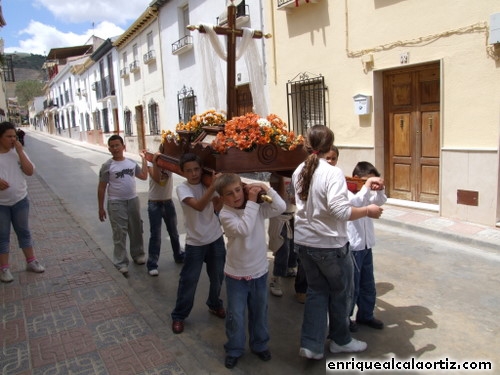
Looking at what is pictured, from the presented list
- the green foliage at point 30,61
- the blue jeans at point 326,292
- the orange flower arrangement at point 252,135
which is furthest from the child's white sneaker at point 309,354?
the green foliage at point 30,61

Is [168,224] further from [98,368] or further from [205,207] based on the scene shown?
[98,368]

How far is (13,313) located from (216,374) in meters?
2.18

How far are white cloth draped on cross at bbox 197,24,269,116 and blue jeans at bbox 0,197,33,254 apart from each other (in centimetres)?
241

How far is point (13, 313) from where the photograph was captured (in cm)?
383

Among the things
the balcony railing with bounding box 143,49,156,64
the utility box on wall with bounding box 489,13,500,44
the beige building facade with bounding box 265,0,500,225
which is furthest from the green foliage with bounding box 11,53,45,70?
the utility box on wall with bounding box 489,13,500,44

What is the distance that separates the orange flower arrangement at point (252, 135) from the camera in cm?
310

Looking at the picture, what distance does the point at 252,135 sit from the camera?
3.15m

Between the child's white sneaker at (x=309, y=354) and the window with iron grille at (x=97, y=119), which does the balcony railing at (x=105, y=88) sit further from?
the child's white sneaker at (x=309, y=354)

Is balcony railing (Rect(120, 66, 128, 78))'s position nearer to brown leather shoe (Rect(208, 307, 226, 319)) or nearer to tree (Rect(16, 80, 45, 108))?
brown leather shoe (Rect(208, 307, 226, 319))

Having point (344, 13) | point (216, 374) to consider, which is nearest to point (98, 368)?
point (216, 374)

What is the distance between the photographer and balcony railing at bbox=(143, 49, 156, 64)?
56.2 ft

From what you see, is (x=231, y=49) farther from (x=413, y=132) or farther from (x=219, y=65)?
(x=413, y=132)

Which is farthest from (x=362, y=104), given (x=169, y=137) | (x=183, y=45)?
(x=183, y=45)

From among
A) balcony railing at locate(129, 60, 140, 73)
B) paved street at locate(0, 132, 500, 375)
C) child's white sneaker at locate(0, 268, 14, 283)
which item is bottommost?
paved street at locate(0, 132, 500, 375)
